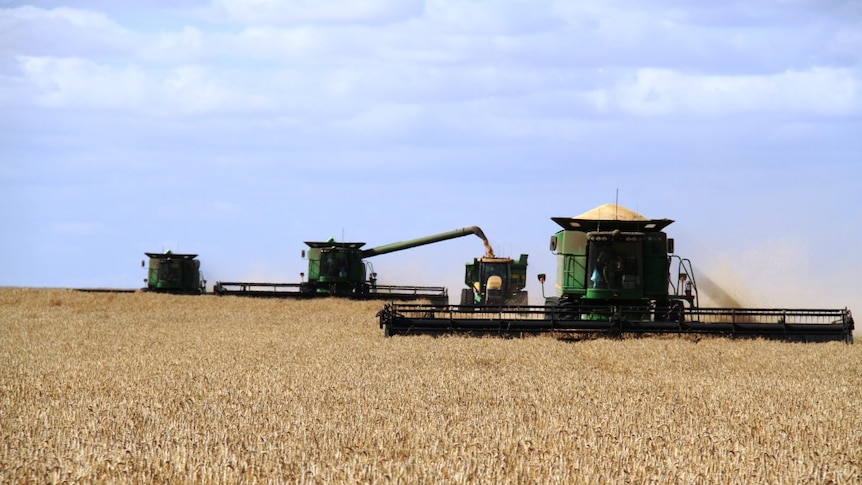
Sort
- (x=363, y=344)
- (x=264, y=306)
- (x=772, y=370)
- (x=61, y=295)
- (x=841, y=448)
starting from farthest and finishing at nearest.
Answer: (x=61, y=295) → (x=264, y=306) → (x=363, y=344) → (x=772, y=370) → (x=841, y=448)

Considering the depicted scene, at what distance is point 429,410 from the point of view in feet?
31.2

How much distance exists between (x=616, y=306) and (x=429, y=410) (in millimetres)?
10079

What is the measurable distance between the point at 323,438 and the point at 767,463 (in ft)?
10.8

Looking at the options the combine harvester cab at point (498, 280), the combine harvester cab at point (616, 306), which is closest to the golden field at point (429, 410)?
the combine harvester cab at point (616, 306)

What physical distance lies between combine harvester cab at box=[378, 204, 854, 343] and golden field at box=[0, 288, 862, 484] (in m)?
0.76

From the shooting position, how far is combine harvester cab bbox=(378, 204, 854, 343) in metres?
18.3

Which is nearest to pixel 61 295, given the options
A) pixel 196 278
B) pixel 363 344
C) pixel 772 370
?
pixel 196 278

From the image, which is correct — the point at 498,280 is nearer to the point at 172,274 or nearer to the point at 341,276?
the point at 341,276

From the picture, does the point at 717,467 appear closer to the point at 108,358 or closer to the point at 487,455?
the point at 487,455

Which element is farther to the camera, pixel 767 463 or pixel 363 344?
pixel 363 344

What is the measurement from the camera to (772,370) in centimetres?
1365

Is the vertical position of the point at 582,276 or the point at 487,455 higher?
the point at 582,276

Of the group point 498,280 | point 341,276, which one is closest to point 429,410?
point 498,280

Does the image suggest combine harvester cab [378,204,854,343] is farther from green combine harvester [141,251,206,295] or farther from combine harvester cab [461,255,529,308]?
green combine harvester [141,251,206,295]
